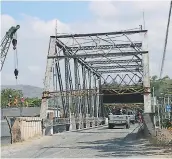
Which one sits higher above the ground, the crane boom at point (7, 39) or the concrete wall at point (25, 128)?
the crane boom at point (7, 39)

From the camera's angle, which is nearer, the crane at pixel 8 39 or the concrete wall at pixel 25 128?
the concrete wall at pixel 25 128

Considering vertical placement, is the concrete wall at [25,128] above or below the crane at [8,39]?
below

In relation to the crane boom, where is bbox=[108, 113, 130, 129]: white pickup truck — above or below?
below

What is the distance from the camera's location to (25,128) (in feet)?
81.4

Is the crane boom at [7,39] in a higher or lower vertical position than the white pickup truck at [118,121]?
higher

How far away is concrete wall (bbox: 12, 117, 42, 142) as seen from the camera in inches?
927

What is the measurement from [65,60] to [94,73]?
59.1 ft

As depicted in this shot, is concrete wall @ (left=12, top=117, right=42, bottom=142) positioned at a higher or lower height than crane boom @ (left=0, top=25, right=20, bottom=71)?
lower

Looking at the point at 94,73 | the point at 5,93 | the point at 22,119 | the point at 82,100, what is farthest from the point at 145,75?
the point at 5,93

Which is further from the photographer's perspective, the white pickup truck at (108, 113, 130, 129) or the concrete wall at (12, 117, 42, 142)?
the white pickup truck at (108, 113, 130, 129)

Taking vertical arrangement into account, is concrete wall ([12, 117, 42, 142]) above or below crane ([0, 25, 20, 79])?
below

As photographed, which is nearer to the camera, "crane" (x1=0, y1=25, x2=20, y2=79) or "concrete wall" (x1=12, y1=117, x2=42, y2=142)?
"concrete wall" (x1=12, y1=117, x2=42, y2=142)

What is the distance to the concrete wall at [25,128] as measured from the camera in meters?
23.5

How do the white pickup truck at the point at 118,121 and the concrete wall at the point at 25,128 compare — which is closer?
the concrete wall at the point at 25,128
